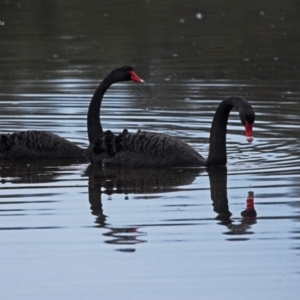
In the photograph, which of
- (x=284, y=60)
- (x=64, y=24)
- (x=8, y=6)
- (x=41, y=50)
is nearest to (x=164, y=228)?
(x=284, y=60)

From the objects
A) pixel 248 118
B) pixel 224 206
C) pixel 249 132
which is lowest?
pixel 224 206

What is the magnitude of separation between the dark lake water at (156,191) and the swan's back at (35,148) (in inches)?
8.9

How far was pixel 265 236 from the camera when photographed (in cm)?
659

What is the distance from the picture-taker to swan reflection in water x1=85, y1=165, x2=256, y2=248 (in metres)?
6.74

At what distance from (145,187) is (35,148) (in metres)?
1.69

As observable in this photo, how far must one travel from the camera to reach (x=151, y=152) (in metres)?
9.02

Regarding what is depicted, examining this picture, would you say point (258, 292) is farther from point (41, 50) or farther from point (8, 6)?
point (8, 6)

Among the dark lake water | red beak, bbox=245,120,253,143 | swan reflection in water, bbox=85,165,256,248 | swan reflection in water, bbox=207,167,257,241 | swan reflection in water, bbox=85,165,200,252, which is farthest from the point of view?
red beak, bbox=245,120,253,143

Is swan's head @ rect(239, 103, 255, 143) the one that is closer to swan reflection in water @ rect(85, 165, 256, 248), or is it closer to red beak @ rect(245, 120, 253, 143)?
red beak @ rect(245, 120, 253, 143)

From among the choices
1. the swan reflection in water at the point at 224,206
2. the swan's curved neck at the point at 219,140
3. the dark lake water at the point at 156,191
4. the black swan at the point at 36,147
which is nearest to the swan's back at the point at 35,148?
the black swan at the point at 36,147

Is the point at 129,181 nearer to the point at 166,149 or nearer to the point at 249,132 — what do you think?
the point at 166,149

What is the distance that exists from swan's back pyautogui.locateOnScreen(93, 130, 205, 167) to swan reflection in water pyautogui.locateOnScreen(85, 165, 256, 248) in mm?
88

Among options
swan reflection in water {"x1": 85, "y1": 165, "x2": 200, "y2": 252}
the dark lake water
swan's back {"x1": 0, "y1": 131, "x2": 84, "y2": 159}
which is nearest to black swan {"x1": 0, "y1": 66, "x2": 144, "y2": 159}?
swan's back {"x1": 0, "y1": 131, "x2": 84, "y2": 159}

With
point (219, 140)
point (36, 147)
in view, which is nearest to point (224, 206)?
point (219, 140)
